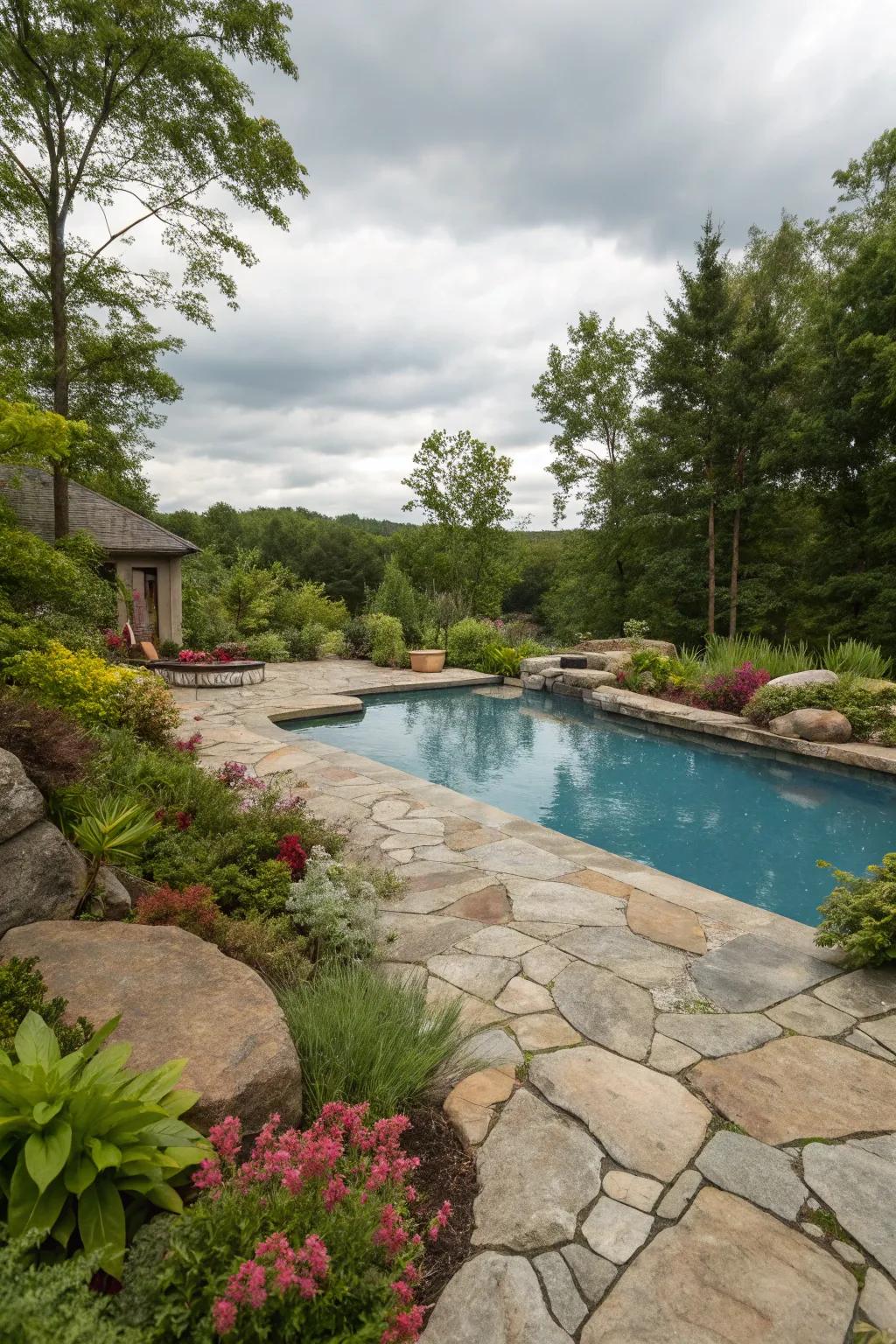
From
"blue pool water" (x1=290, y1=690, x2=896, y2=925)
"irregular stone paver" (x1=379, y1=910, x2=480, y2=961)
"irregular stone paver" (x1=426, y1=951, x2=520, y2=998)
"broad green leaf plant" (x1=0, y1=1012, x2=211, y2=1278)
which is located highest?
"broad green leaf plant" (x1=0, y1=1012, x2=211, y2=1278)

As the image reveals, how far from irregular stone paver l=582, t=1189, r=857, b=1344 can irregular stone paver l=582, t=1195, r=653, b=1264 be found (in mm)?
30

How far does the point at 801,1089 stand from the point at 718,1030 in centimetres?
33

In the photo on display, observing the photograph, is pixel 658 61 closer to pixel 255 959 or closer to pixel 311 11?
pixel 311 11

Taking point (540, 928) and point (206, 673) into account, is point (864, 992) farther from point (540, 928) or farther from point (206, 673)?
point (206, 673)

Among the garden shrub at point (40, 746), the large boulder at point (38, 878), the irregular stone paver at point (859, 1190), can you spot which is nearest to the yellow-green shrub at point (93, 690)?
the garden shrub at point (40, 746)

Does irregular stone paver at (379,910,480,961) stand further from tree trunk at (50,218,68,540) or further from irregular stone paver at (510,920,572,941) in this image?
tree trunk at (50,218,68,540)

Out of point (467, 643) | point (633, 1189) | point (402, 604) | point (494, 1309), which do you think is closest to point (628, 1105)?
point (633, 1189)

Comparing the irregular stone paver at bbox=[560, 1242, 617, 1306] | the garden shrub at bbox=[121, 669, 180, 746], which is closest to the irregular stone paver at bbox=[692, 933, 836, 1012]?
the irregular stone paver at bbox=[560, 1242, 617, 1306]

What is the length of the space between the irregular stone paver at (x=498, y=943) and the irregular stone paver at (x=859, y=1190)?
1.27 meters

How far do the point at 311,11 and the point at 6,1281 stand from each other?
790cm

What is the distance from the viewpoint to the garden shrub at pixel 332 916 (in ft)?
8.70

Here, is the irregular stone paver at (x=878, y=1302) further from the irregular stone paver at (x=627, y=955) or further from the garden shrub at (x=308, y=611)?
the garden shrub at (x=308, y=611)

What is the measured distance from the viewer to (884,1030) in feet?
7.43

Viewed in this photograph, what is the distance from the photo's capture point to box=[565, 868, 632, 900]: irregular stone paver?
11.3 feet
